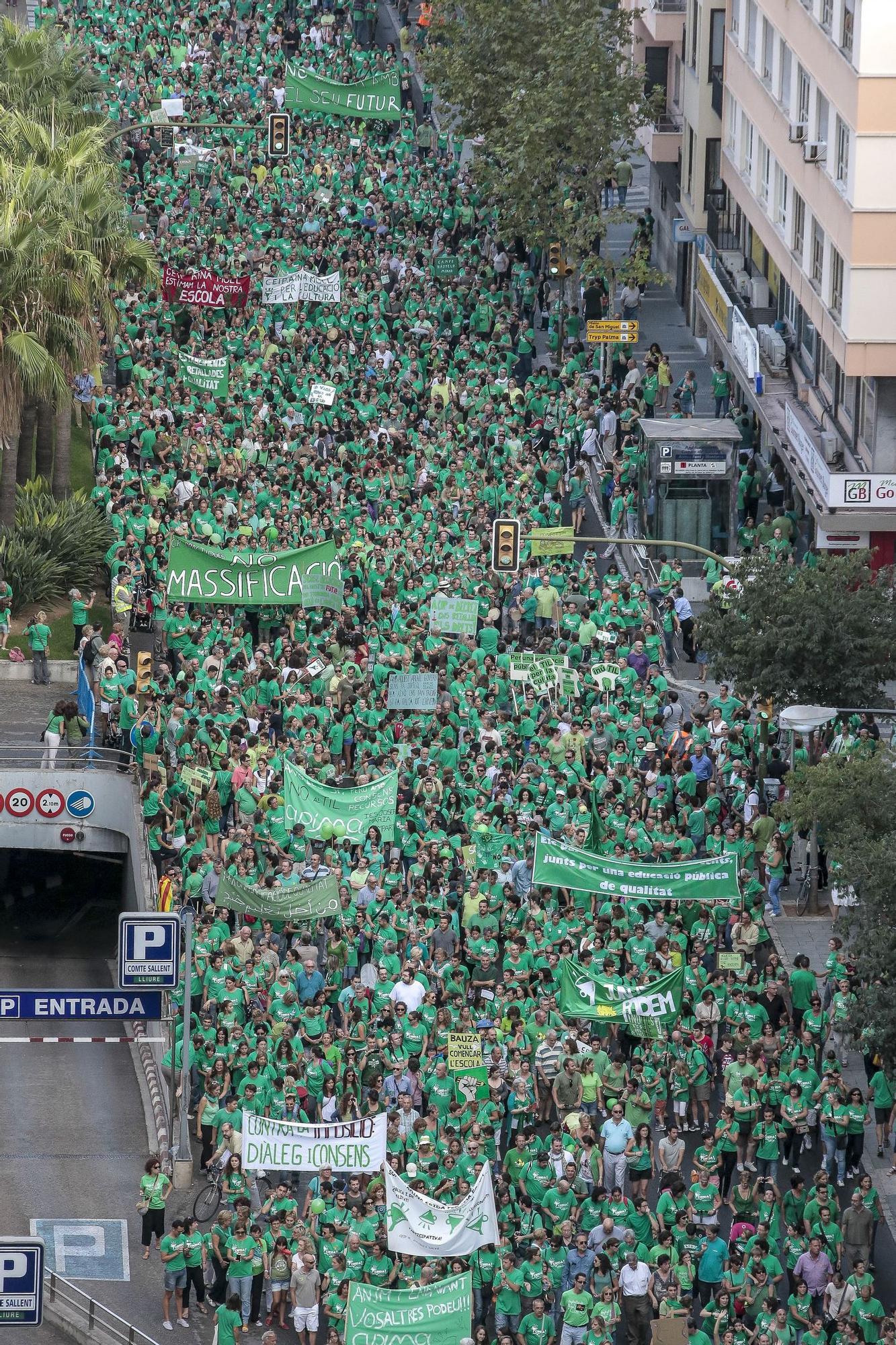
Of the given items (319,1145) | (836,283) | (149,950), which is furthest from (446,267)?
(319,1145)

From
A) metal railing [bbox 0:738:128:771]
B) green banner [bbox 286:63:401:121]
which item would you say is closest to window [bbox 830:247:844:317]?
metal railing [bbox 0:738:128:771]

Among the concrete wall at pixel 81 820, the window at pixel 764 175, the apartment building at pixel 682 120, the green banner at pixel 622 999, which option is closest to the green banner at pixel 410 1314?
the green banner at pixel 622 999

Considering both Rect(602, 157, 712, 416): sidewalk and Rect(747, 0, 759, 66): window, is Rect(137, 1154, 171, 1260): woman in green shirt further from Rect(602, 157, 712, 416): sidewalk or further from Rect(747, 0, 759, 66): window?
Rect(747, 0, 759, 66): window

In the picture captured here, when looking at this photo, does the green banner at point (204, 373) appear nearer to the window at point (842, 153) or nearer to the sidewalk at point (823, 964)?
the window at point (842, 153)

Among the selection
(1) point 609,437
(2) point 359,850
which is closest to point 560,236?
(1) point 609,437

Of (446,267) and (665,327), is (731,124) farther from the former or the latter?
(446,267)

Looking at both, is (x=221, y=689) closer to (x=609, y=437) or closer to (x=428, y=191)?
(x=609, y=437)
